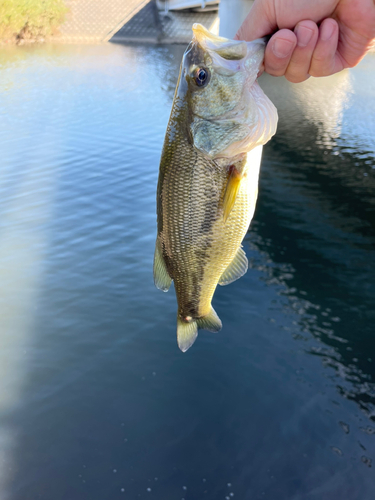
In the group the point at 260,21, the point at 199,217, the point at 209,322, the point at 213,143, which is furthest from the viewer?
the point at 209,322

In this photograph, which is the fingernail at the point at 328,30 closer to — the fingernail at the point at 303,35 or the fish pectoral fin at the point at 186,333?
the fingernail at the point at 303,35

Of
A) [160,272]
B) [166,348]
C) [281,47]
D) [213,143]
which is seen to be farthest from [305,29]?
[166,348]

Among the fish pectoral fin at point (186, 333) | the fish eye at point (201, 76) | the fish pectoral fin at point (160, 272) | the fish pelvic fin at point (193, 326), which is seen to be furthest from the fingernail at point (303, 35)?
the fish pectoral fin at point (186, 333)

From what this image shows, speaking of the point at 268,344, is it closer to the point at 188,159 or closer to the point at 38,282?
the point at 38,282

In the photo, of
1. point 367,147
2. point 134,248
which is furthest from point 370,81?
point 134,248

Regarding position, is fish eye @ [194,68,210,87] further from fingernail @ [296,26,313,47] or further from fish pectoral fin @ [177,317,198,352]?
fish pectoral fin @ [177,317,198,352]

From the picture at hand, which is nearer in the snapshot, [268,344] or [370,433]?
[370,433]

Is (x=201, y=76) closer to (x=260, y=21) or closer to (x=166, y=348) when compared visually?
(x=260, y=21)

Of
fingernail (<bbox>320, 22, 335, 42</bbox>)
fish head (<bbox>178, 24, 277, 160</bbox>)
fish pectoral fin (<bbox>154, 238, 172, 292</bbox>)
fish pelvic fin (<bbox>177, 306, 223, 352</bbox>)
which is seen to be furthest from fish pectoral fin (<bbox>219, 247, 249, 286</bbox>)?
fingernail (<bbox>320, 22, 335, 42</bbox>)
